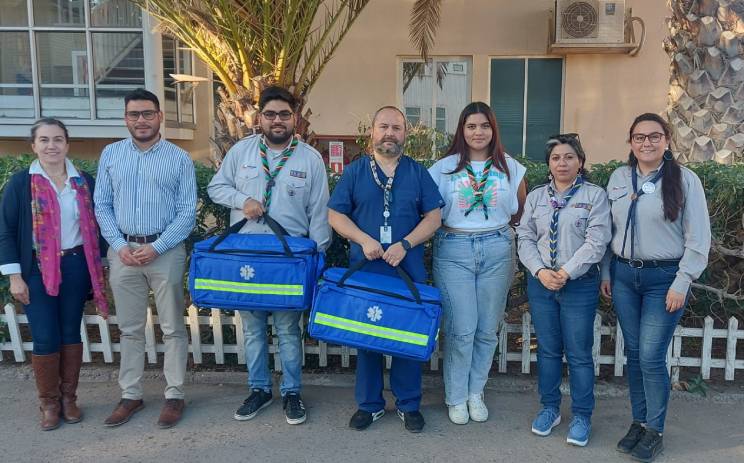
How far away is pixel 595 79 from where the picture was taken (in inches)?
355

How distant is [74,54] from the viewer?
845 cm

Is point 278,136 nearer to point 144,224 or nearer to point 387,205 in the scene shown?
point 387,205

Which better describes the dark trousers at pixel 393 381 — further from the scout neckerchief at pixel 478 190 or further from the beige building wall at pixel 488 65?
the beige building wall at pixel 488 65

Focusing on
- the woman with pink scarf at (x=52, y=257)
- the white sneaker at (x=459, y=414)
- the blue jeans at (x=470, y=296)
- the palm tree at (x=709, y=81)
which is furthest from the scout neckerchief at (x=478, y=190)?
the palm tree at (x=709, y=81)

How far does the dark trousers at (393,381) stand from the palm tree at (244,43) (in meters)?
2.60

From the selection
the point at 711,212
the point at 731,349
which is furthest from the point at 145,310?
the point at 731,349

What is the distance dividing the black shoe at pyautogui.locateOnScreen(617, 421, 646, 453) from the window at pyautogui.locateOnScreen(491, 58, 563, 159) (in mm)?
6302

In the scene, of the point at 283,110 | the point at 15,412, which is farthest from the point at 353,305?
the point at 15,412

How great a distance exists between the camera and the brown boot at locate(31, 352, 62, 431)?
3.75 meters

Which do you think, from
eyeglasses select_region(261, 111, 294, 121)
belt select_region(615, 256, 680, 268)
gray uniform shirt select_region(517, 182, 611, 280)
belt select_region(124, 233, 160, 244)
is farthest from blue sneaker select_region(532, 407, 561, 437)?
belt select_region(124, 233, 160, 244)

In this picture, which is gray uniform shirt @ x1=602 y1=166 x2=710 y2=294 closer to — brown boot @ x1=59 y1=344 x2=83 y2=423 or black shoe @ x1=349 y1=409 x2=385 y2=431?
black shoe @ x1=349 y1=409 x2=385 y2=431

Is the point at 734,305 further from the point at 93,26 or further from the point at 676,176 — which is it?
the point at 93,26

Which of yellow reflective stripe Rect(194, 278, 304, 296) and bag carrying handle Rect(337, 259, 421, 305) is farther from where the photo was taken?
yellow reflective stripe Rect(194, 278, 304, 296)

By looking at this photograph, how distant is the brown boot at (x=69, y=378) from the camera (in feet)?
12.6
